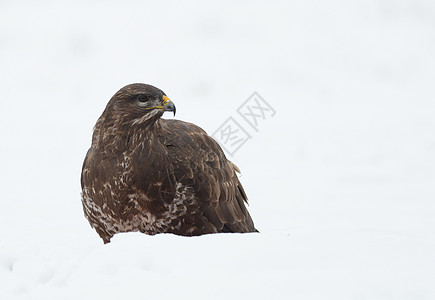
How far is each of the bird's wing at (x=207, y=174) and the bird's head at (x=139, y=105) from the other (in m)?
0.28

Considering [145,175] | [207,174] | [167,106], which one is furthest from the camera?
[207,174]

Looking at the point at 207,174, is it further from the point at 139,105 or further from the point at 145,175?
the point at 139,105

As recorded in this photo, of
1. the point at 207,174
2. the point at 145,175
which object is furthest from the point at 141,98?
the point at 207,174

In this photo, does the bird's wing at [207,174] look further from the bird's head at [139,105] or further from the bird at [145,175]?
the bird's head at [139,105]

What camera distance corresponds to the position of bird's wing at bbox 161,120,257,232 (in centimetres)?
541

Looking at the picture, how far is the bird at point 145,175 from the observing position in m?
5.17

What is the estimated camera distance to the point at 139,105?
5316mm

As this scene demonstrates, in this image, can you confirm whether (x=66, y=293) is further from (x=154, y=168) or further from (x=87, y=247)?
(x=154, y=168)

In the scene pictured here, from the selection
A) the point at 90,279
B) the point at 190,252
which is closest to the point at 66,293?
the point at 90,279

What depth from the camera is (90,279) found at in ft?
11.0

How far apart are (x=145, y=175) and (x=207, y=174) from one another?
63 cm

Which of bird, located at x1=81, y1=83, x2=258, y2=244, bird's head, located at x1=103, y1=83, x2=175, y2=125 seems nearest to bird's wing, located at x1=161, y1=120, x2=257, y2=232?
bird, located at x1=81, y1=83, x2=258, y2=244

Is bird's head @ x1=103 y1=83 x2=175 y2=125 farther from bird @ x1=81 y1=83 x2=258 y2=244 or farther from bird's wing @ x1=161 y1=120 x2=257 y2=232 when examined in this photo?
bird's wing @ x1=161 y1=120 x2=257 y2=232

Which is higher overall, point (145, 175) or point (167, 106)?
point (167, 106)
